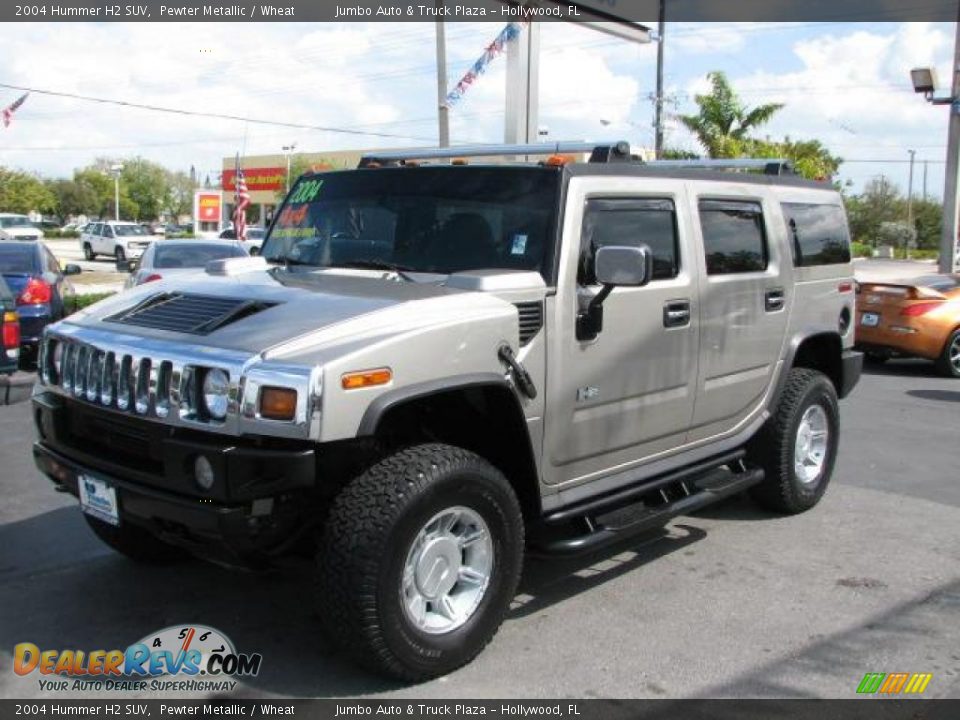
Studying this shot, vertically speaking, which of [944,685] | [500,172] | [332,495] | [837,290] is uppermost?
[500,172]

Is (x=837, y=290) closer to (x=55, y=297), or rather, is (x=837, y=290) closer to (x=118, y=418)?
(x=118, y=418)

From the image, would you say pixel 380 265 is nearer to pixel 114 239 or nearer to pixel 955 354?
pixel 955 354

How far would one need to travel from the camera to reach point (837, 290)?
20.7 ft

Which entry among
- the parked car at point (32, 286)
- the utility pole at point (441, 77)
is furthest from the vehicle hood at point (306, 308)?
the utility pole at point (441, 77)

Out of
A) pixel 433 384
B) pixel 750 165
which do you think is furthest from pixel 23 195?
pixel 433 384

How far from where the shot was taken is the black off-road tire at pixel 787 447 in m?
5.77

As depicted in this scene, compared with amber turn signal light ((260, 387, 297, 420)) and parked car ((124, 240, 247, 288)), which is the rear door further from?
parked car ((124, 240, 247, 288))

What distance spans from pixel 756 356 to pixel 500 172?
6.57 ft

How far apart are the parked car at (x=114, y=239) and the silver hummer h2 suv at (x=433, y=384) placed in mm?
37658

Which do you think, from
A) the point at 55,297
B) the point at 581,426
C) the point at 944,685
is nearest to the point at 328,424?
the point at 581,426

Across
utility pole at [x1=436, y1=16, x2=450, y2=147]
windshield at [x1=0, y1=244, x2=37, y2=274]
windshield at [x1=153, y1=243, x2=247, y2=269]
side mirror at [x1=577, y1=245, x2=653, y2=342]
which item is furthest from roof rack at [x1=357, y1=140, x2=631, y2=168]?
utility pole at [x1=436, y1=16, x2=450, y2=147]

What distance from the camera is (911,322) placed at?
12180mm

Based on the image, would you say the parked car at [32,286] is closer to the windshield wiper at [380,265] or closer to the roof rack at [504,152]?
the roof rack at [504,152]

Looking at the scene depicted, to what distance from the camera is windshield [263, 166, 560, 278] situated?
4.28 meters
